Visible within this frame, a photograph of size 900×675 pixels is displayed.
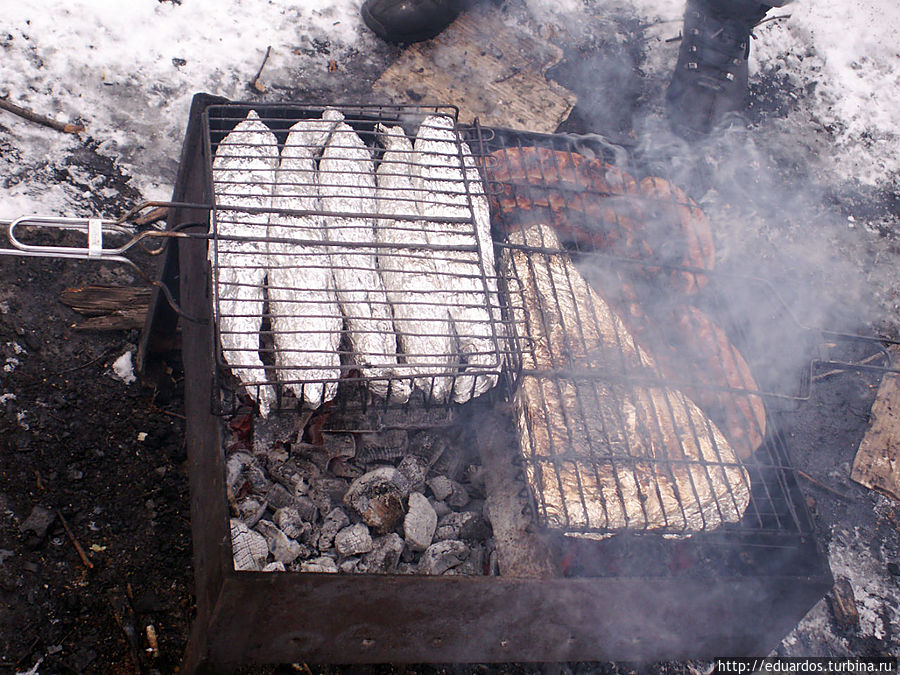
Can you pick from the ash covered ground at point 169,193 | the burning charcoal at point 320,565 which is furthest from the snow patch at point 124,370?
the burning charcoal at point 320,565

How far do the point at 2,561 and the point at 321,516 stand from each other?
1.63 metres

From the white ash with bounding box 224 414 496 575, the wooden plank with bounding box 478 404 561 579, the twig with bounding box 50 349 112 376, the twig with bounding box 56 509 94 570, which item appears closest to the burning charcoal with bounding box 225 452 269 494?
the white ash with bounding box 224 414 496 575

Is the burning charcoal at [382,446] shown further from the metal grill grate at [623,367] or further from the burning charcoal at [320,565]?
the metal grill grate at [623,367]

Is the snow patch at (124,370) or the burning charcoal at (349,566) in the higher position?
the snow patch at (124,370)

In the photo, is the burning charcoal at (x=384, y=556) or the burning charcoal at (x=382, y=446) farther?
the burning charcoal at (x=382, y=446)

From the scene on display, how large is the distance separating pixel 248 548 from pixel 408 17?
4691mm

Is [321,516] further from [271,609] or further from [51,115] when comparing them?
[51,115]

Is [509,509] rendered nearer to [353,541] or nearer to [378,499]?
[378,499]

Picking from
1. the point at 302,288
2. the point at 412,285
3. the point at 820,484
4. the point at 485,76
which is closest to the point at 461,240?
the point at 412,285

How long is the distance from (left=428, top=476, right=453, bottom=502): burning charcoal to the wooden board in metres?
3.25

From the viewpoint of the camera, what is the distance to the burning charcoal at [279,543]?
127 inches

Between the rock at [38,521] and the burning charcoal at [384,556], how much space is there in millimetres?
1712

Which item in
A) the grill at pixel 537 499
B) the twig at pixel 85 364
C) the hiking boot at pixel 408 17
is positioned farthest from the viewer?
the hiking boot at pixel 408 17

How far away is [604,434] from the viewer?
3193 mm
